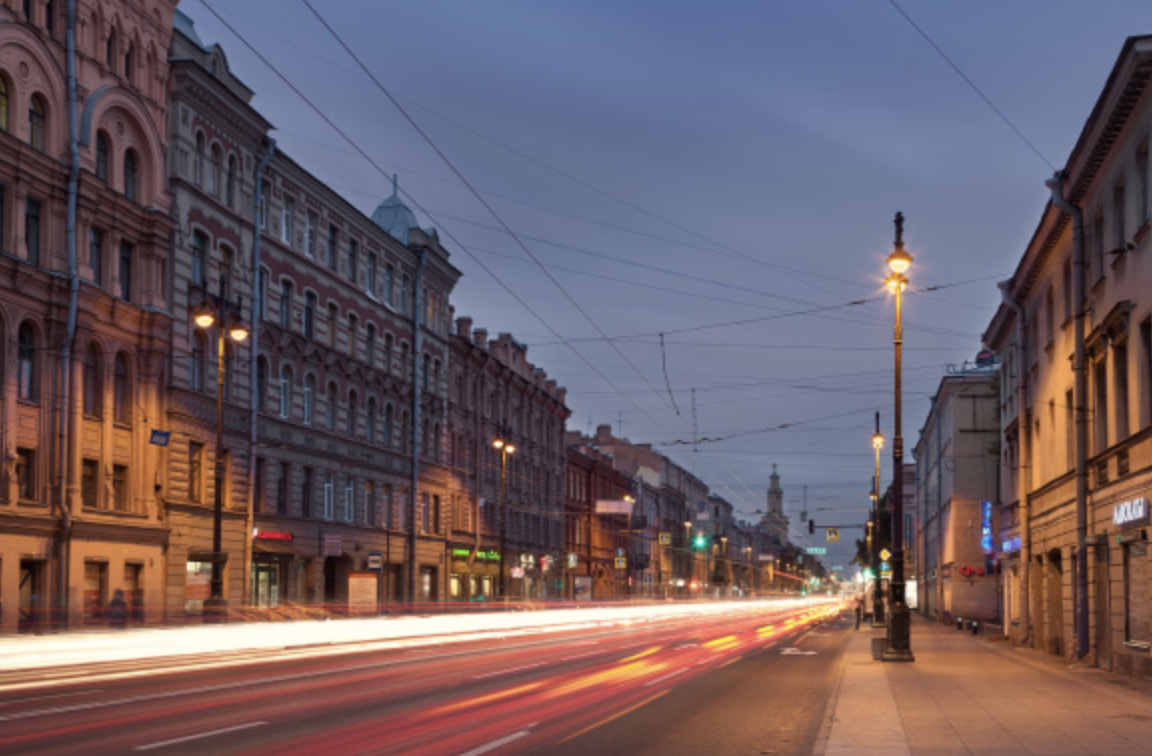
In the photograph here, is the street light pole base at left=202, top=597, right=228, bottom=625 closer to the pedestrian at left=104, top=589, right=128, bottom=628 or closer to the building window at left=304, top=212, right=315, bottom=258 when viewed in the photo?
the pedestrian at left=104, top=589, right=128, bottom=628

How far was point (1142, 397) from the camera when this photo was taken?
79.4ft

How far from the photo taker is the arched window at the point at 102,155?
3825 cm

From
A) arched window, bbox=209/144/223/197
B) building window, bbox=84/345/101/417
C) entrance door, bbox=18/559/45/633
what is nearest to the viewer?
entrance door, bbox=18/559/45/633

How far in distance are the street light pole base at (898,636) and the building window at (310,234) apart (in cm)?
2967

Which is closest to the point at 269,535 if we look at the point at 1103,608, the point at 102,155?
the point at 102,155

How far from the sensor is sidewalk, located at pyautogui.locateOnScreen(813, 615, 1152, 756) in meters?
13.6

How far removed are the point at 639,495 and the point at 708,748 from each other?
4155 inches

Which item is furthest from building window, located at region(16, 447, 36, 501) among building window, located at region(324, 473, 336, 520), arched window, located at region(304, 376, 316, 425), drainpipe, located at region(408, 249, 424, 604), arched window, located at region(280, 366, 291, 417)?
drainpipe, located at region(408, 249, 424, 604)

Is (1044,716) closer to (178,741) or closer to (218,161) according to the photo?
(178,741)

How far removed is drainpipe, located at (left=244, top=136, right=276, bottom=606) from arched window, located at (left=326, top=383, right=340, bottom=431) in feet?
20.9

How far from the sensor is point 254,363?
4656 centimetres

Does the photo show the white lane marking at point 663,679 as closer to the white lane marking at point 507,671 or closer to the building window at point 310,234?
the white lane marking at point 507,671

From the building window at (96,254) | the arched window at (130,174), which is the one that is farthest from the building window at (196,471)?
the arched window at (130,174)

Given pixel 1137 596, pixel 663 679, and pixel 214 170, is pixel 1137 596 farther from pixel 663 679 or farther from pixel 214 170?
pixel 214 170
